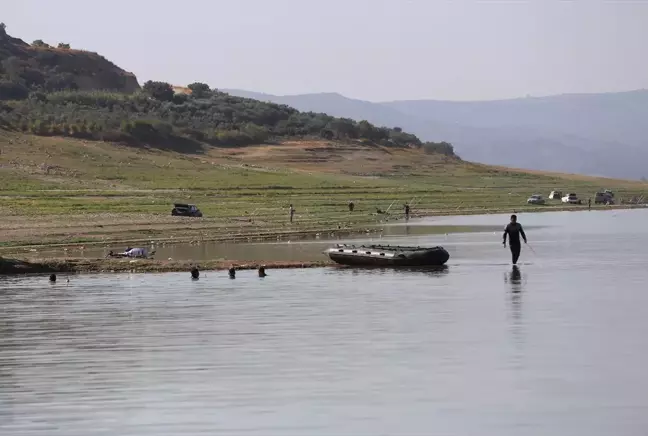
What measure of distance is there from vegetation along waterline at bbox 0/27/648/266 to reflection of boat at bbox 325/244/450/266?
11.8 metres

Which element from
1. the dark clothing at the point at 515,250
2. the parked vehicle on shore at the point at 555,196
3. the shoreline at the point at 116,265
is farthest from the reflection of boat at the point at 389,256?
the parked vehicle on shore at the point at 555,196

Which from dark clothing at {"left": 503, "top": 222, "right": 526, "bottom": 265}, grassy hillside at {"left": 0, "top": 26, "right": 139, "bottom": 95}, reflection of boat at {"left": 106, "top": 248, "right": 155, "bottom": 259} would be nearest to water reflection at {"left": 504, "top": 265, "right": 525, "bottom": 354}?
dark clothing at {"left": 503, "top": 222, "right": 526, "bottom": 265}

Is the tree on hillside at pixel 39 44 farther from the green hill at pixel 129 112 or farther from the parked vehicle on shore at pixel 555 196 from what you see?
the parked vehicle on shore at pixel 555 196

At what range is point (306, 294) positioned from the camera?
3378 centimetres

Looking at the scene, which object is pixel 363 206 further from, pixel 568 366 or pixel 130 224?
pixel 568 366

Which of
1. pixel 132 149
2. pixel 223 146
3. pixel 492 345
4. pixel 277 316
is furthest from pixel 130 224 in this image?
pixel 223 146

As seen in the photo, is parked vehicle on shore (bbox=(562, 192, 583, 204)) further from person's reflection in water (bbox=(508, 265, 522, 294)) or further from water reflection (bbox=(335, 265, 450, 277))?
water reflection (bbox=(335, 265, 450, 277))

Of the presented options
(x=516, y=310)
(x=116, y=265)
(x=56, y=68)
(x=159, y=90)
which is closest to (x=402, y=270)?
(x=116, y=265)

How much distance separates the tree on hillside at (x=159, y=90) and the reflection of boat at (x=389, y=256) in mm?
132030

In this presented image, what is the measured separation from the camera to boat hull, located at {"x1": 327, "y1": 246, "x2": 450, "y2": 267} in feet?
138

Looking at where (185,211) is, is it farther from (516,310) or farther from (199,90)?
(199,90)

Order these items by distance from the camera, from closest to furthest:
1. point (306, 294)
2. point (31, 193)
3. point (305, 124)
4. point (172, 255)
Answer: point (306, 294) < point (172, 255) < point (31, 193) < point (305, 124)

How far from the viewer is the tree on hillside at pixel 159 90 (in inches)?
6850

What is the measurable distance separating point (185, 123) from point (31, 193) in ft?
221
